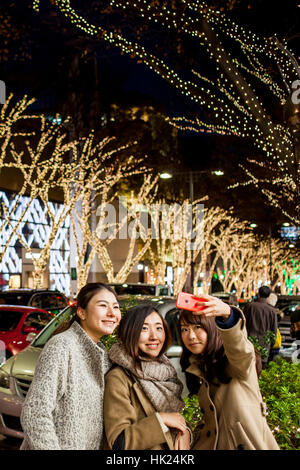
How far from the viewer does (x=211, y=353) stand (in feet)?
9.11

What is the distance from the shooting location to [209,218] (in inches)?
1045

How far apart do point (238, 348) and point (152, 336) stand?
521 millimetres

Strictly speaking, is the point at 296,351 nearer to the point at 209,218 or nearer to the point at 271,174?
the point at 271,174

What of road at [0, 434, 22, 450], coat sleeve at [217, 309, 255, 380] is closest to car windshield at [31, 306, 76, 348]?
road at [0, 434, 22, 450]

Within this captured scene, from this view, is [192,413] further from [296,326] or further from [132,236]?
[132,236]

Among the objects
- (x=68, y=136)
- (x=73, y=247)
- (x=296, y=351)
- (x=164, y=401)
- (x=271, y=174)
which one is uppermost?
(x=68, y=136)

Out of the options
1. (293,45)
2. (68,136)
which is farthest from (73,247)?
(293,45)

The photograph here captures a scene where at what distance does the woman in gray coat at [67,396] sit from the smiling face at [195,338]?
1.47 ft

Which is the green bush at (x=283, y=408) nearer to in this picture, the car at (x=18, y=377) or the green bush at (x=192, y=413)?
the green bush at (x=192, y=413)

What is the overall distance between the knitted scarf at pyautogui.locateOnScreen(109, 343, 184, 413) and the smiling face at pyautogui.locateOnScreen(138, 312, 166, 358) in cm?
6

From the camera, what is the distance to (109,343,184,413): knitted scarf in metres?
2.64

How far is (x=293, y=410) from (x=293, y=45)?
7012 millimetres

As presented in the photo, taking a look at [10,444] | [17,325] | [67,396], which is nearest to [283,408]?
[67,396]
